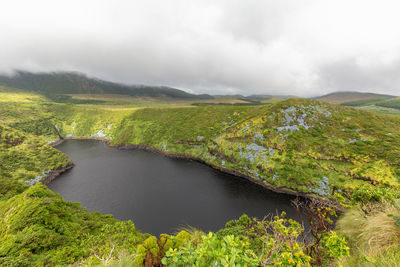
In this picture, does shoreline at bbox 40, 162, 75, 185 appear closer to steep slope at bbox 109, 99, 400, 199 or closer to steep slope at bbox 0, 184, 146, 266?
steep slope at bbox 109, 99, 400, 199

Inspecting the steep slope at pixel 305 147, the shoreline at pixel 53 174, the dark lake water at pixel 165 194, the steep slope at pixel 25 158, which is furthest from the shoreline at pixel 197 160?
the steep slope at pixel 25 158

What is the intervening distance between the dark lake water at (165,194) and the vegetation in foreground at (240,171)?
799cm

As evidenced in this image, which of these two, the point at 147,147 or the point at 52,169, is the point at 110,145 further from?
the point at 52,169

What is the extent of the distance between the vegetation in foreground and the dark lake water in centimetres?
799

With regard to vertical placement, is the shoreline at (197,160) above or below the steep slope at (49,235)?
below

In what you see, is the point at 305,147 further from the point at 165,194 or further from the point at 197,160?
the point at 165,194

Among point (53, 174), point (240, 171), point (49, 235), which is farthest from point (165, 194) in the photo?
point (53, 174)

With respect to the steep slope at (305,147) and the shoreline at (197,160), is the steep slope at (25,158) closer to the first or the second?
the shoreline at (197,160)

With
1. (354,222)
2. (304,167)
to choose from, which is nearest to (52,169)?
(354,222)

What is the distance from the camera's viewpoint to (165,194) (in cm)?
4788

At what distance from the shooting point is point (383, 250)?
639cm

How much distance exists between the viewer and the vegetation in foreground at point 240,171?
626cm

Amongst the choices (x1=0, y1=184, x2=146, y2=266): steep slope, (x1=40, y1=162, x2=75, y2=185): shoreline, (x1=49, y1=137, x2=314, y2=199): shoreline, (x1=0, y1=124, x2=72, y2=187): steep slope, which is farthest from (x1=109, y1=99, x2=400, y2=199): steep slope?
(x1=0, y1=184, x2=146, y2=266): steep slope

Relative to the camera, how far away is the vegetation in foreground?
20.5 feet
